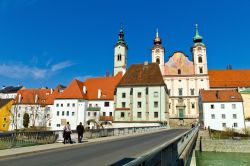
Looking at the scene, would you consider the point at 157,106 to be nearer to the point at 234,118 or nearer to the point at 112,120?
the point at 112,120

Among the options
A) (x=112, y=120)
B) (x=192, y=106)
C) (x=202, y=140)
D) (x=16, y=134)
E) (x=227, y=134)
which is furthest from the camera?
(x=192, y=106)

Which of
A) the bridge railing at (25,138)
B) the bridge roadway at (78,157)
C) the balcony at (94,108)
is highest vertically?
the balcony at (94,108)

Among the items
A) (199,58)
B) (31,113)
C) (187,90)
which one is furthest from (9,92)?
(199,58)

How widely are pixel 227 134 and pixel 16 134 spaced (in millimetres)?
51504

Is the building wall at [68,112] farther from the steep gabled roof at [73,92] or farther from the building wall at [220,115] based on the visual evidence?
the building wall at [220,115]

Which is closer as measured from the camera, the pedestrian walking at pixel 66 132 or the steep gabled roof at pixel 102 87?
the pedestrian walking at pixel 66 132

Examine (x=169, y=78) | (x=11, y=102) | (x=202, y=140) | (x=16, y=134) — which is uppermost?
(x=169, y=78)

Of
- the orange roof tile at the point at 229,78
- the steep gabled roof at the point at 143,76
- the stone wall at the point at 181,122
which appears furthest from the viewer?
the orange roof tile at the point at 229,78

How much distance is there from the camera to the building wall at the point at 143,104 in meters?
61.5

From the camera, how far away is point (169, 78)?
80312 millimetres

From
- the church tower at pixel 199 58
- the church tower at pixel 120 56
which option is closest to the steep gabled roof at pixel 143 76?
the church tower at pixel 199 58

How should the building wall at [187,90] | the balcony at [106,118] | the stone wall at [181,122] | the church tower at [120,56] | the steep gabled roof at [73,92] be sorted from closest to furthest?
the balcony at [106,118], the steep gabled roof at [73,92], the stone wall at [181,122], the building wall at [187,90], the church tower at [120,56]

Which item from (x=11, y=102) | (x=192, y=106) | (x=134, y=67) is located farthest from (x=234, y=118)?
(x=11, y=102)

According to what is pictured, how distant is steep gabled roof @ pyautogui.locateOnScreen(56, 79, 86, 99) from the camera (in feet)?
233
